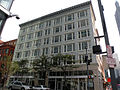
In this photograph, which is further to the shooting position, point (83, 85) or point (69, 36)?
point (69, 36)

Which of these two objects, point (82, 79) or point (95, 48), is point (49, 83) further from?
point (95, 48)

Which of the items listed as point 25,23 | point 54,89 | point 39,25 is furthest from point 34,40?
point 54,89

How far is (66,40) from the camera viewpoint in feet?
109

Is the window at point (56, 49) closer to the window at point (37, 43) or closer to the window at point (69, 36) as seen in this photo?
the window at point (69, 36)

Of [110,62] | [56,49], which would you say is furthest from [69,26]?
[110,62]

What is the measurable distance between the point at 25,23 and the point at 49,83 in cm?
2980

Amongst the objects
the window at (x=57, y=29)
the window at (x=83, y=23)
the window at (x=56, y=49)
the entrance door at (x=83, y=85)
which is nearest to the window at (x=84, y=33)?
the window at (x=83, y=23)

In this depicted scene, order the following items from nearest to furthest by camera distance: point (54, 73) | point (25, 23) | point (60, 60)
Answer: point (60, 60) → point (54, 73) → point (25, 23)

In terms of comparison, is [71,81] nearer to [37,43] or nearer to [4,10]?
[37,43]

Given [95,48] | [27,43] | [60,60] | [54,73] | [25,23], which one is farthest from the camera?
[25,23]

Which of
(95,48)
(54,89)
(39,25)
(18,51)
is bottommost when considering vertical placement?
(54,89)

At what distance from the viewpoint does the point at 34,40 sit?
41375 mm

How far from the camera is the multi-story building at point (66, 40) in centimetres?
2731

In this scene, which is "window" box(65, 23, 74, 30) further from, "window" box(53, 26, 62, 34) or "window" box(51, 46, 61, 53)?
"window" box(51, 46, 61, 53)
